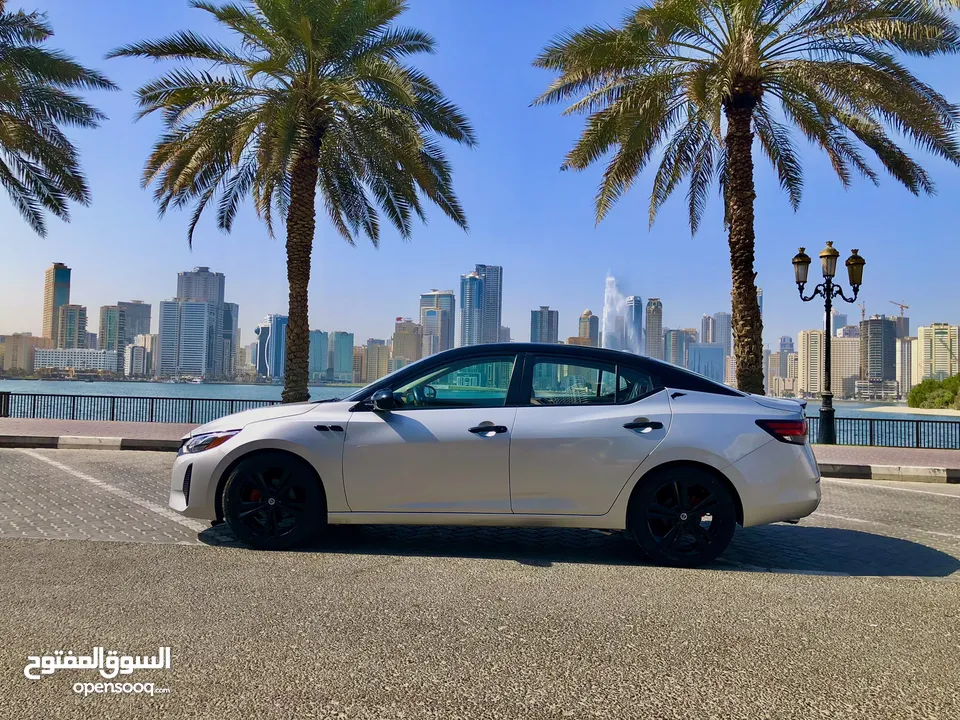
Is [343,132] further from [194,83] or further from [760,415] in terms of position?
[760,415]

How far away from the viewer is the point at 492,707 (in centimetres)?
281

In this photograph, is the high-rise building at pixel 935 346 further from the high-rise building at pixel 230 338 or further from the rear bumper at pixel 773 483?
the rear bumper at pixel 773 483

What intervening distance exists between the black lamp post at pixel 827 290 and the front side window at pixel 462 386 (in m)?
12.4

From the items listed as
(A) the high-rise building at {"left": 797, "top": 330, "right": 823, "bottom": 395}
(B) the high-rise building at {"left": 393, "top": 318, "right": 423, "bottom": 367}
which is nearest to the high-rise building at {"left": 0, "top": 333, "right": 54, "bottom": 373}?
(B) the high-rise building at {"left": 393, "top": 318, "right": 423, "bottom": 367}

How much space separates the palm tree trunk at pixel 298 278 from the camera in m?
18.1

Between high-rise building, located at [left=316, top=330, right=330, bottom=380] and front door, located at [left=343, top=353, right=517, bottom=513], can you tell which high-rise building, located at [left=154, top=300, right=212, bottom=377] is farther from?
front door, located at [left=343, top=353, right=517, bottom=513]

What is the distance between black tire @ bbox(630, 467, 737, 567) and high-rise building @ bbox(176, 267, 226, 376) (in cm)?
6135

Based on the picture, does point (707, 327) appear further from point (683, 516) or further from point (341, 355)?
point (683, 516)

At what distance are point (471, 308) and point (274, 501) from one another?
30.5 m

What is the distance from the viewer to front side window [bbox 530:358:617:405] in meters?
5.32

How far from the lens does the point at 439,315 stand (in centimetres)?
3778

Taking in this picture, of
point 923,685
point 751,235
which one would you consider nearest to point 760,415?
point 923,685

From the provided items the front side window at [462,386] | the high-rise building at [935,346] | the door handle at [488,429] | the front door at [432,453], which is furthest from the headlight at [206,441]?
the high-rise building at [935,346]

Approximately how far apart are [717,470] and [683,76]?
43.1 ft
